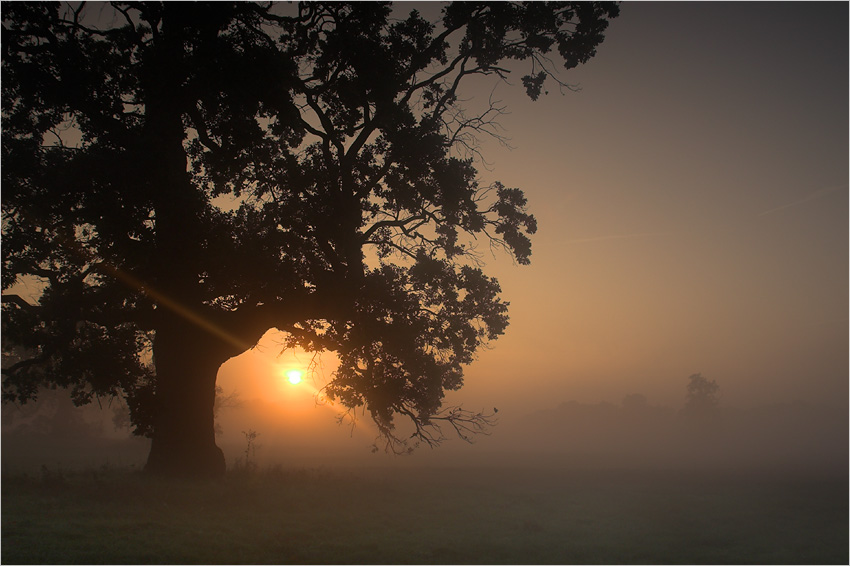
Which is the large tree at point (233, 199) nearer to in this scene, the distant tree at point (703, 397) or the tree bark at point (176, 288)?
the tree bark at point (176, 288)

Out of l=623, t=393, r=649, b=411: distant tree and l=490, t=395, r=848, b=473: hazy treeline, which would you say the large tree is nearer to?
l=490, t=395, r=848, b=473: hazy treeline

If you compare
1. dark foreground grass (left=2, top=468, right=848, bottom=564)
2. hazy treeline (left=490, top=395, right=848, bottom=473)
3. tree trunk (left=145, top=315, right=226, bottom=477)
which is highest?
hazy treeline (left=490, top=395, right=848, bottom=473)

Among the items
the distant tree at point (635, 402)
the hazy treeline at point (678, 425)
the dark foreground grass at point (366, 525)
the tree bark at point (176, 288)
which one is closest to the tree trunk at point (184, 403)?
the tree bark at point (176, 288)

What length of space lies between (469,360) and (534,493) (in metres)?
6.67

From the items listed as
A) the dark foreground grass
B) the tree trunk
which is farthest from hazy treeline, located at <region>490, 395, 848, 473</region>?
the tree trunk

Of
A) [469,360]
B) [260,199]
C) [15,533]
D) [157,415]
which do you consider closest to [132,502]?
[15,533]

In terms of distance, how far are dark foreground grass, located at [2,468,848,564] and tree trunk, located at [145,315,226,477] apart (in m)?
1.18

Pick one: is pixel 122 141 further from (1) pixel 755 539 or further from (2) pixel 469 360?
(1) pixel 755 539

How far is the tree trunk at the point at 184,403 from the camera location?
60.2 ft

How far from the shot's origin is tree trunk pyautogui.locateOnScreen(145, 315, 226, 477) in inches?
722

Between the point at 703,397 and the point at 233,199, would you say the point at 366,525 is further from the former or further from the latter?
the point at 703,397

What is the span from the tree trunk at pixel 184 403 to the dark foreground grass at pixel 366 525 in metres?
1.18

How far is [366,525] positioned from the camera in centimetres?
1371

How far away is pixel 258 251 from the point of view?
18.3 metres
